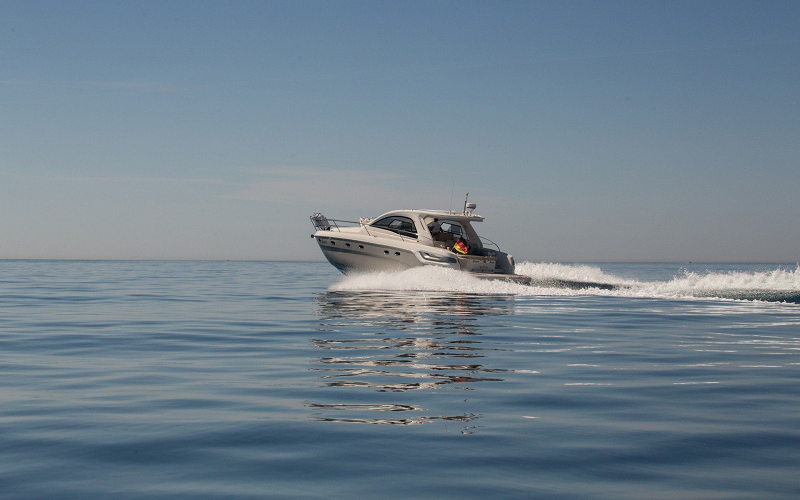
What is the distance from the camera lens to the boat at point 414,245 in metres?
22.4

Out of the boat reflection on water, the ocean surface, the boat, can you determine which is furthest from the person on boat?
the ocean surface

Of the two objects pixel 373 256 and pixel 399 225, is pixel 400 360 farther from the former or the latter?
pixel 399 225

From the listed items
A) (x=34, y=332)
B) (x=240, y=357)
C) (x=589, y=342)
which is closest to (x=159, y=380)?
(x=240, y=357)

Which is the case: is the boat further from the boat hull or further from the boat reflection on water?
the boat reflection on water

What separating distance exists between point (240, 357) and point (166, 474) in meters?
5.05

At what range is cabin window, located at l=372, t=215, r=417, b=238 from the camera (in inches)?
915

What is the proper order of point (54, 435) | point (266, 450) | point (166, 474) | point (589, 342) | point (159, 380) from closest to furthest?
point (166, 474) < point (266, 450) < point (54, 435) < point (159, 380) < point (589, 342)

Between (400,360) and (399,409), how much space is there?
2691 mm

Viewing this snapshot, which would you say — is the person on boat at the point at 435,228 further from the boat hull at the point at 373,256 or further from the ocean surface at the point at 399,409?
the ocean surface at the point at 399,409

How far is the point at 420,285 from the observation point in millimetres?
22000

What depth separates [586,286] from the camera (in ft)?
75.7

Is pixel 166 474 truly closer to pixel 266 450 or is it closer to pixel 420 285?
pixel 266 450

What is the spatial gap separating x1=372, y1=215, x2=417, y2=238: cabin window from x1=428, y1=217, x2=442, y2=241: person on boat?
1.90 feet

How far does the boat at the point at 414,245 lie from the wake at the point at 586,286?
397 mm
